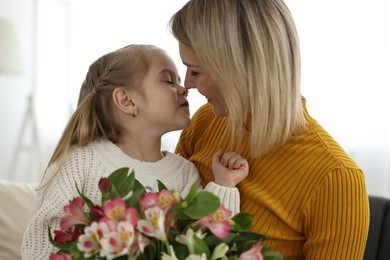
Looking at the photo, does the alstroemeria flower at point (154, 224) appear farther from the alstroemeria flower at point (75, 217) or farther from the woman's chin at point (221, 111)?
the woman's chin at point (221, 111)

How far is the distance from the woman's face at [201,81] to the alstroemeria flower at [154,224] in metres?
0.62

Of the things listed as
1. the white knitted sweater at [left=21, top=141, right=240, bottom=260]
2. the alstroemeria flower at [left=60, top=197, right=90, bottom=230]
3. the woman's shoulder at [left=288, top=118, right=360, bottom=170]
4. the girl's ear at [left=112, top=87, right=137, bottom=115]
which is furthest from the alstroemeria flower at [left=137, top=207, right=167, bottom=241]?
the girl's ear at [left=112, top=87, right=137, bottom=115]

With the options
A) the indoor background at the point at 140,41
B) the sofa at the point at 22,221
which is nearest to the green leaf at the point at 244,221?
the sofa at the point at 22,221

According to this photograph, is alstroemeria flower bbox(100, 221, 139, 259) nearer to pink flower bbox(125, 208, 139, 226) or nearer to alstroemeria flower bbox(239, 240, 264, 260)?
pink flower bbox(125, 208, 139, 226)

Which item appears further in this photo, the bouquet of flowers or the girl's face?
the girl's face

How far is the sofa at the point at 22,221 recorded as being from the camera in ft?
6.06

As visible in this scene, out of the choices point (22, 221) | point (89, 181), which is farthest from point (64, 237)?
point (22, 221)

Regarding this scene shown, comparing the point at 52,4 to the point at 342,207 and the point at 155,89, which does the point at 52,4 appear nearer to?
the point at 155,89

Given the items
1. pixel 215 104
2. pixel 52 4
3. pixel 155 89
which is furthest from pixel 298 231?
pixel 52 4

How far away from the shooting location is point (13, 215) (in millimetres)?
2043

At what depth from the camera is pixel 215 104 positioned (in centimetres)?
167

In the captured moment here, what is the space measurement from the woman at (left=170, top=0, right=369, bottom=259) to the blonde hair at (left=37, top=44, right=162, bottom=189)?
170 millimetres

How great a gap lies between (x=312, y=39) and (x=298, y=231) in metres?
2.98

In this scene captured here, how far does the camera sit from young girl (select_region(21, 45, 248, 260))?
1.67 metres
